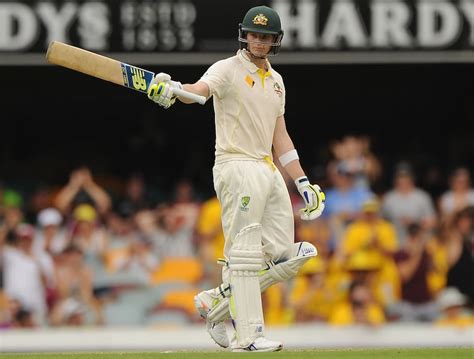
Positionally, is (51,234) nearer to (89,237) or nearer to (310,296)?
(89,237)

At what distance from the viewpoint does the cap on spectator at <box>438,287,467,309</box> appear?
12367 mm

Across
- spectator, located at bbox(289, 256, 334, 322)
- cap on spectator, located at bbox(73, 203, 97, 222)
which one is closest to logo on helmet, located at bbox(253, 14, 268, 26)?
spectator, located at bbox(289, 256, 334, 322)

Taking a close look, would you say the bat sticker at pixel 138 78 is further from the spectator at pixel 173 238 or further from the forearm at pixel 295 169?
the spectator at pixel 173 238

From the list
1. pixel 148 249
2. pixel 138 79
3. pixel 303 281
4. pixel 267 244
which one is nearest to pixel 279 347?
pixel 267 244

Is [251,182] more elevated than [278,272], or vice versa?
[251,182]

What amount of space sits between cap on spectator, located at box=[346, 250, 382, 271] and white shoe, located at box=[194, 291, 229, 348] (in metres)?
3.81

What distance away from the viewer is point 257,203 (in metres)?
7.94

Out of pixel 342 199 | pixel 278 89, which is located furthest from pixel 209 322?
pixel 342 199

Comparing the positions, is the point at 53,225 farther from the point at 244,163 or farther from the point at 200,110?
the point at 244,163

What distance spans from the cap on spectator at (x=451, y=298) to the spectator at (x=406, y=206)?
90 centimetres

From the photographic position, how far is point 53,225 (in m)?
13.2

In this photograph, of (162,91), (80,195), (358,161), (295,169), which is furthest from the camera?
(80,195)

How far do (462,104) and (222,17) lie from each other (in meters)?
3.93

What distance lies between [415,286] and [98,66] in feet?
17.9
